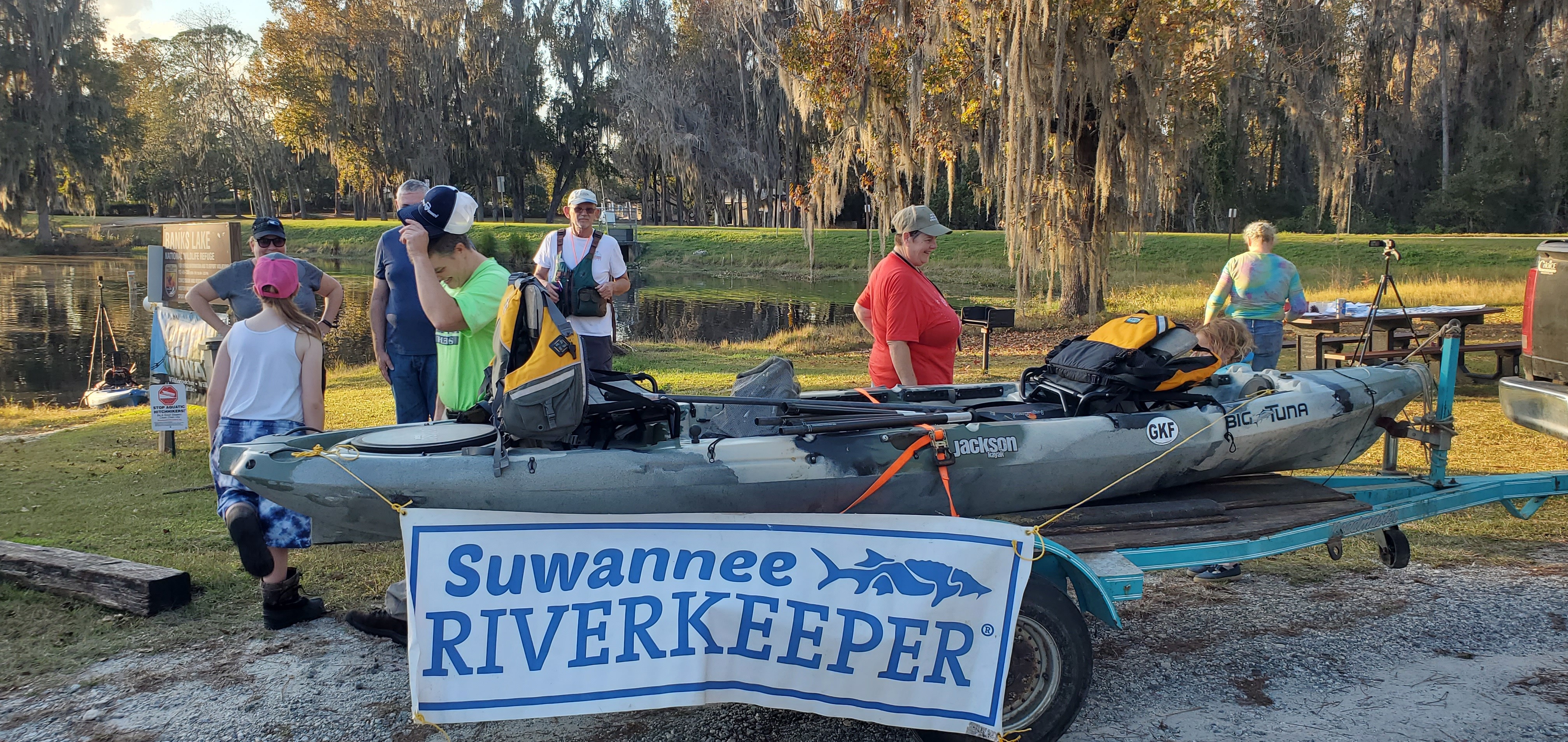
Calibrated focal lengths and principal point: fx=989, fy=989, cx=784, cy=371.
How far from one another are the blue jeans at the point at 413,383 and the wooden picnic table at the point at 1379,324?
25.7 feet

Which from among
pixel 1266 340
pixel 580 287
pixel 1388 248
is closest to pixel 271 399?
pixel 580 287

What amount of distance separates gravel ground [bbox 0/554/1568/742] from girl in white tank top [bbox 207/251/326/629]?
0.26 m

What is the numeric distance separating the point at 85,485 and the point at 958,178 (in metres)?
35.8

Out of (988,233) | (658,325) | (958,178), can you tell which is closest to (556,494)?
(658,325)

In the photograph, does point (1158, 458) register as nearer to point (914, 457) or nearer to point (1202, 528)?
point (1202, 528)

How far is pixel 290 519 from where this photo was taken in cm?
407

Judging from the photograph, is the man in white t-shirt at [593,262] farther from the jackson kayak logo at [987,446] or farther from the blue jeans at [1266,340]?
the blue jeans at [1266,340]

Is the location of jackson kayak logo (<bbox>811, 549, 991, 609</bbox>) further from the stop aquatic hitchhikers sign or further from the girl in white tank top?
the girl in white tank top

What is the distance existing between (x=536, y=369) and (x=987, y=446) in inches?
66.2

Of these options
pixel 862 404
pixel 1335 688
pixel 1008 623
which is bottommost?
pixel 1335 688

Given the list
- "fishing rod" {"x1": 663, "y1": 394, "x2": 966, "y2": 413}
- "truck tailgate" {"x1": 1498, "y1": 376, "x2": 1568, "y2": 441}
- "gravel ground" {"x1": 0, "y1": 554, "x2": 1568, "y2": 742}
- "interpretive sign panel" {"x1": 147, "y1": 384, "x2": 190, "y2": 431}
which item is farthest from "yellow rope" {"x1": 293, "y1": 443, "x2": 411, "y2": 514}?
"truck tailgate" {"x1": 1498, "y1": 376, "x2": 1568, "y2": 441}

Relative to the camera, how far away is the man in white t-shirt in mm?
6391

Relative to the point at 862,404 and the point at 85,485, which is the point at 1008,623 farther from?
the point at 85,485

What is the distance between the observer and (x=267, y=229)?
17.7 ft
